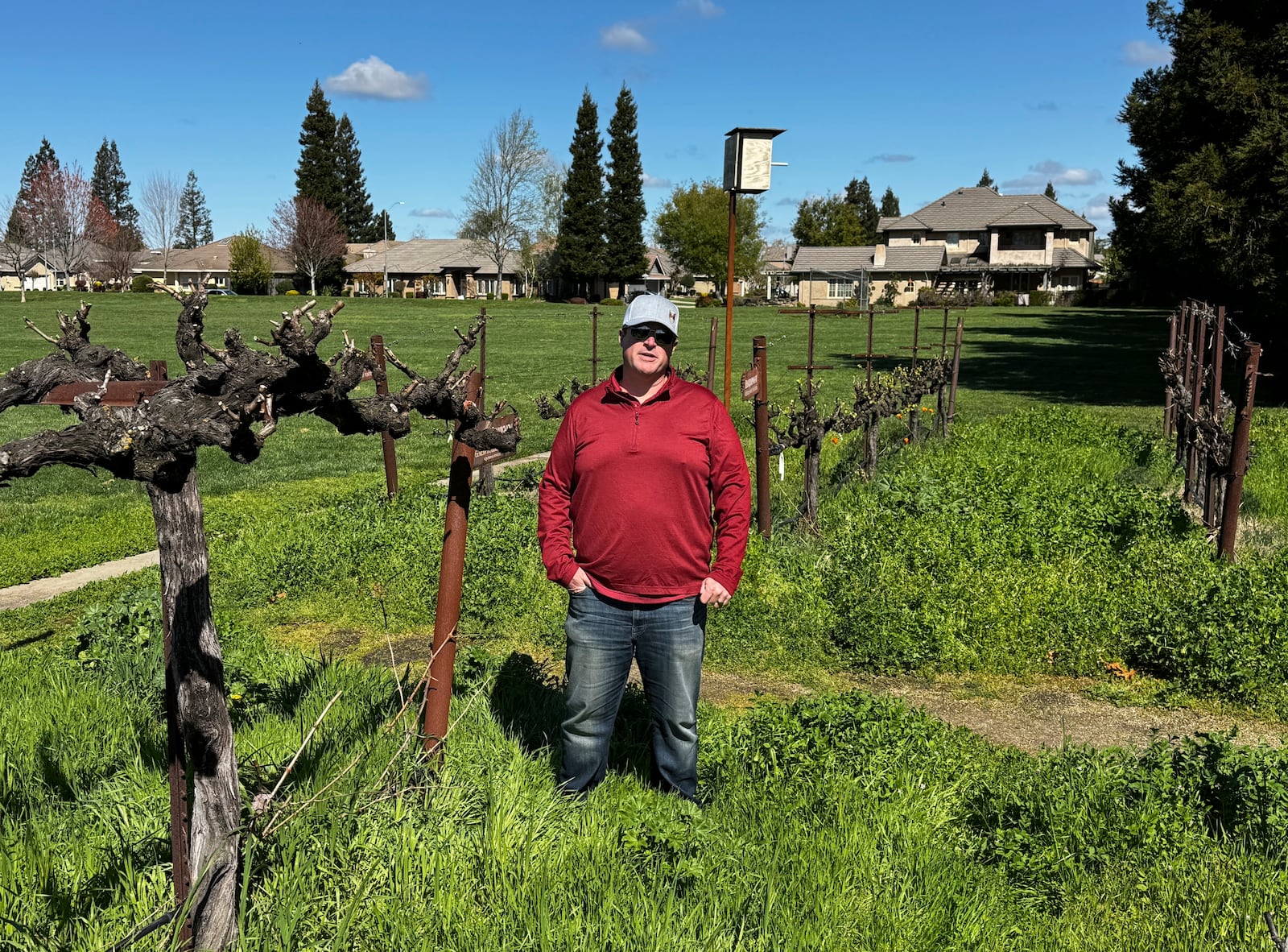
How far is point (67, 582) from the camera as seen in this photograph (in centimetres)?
825

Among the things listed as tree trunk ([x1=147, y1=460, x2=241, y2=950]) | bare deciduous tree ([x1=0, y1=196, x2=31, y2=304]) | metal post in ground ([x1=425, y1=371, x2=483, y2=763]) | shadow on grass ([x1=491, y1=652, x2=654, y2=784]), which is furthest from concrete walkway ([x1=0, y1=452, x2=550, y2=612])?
bare deciduous tree ([x1=0, y1=196, x2=31, y2=304])

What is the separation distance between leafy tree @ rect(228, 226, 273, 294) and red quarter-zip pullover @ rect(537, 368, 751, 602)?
71.7 metres

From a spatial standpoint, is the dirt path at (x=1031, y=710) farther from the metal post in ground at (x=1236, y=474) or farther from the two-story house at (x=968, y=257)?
the two-story house at (x=968, y=257)

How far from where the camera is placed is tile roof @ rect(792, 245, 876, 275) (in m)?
78.2

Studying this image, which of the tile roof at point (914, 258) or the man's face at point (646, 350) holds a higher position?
the tile roof at point (914, 258)

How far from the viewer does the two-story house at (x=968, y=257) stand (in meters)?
75.2

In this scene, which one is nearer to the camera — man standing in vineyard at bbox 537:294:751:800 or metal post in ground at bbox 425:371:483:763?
→ man standing in vineyard at bbox 537:294:751:800

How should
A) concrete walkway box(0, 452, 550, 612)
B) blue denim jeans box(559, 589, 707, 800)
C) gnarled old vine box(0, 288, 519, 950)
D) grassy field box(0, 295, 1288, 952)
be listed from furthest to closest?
concrete walkway box(0, 452, 550, 612)
blue denim jeans box(559, 589, 707, 800)
grassy field box(0, 295, 1288, 952)
gnarled old vine box(0, 288, 519, 950)

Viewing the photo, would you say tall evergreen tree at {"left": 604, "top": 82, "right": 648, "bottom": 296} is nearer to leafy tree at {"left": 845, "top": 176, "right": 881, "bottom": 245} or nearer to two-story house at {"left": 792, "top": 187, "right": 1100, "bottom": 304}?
Answer: two-story house at {"left": 792, "top": 187, "right": 1100, "bottom": 304}

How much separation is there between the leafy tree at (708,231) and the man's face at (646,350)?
75.2 metres

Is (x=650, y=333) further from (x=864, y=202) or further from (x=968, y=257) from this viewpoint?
(x=864, y=202)

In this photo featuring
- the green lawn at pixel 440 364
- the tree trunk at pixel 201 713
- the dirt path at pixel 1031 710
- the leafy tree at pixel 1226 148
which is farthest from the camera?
the leafy tree at pixel 1226 148

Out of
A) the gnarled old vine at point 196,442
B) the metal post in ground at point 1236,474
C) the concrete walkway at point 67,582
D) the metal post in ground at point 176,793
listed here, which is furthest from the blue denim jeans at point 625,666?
the metal post in ground at point 1236,474

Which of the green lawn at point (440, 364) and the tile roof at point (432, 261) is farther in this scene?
the tile roof at point (432, 261)
